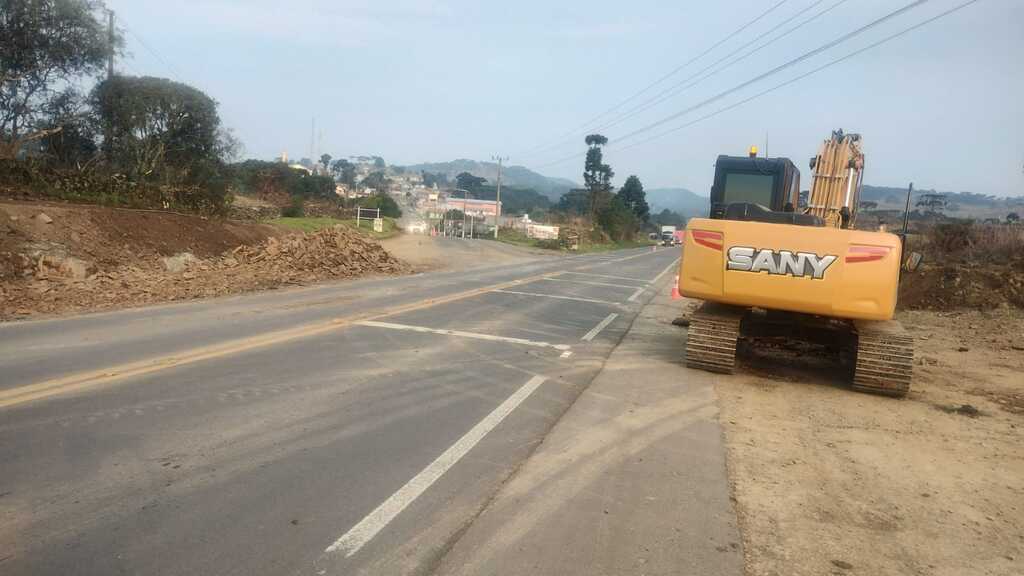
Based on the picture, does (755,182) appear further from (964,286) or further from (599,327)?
(964,286)

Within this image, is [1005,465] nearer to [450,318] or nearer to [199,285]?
[450,318]

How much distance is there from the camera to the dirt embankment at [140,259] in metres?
14.0

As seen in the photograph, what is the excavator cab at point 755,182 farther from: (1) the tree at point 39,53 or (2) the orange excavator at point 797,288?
(1) the tree at point 39,53

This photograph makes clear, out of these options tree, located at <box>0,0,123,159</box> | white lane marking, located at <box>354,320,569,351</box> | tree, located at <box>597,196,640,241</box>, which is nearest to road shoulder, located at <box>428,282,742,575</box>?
white lane marking, located at <box>354,320,569,351</box>

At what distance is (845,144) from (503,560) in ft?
33.1

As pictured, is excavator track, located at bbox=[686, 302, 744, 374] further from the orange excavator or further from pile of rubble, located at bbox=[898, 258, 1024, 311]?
pile of rubble, located at bbox=[898, 258, 1024, 311]

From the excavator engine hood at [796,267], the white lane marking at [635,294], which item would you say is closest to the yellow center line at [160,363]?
the excavator engine hood at [796,267]

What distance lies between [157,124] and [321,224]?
46.2 ft

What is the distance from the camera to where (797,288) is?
811 cm

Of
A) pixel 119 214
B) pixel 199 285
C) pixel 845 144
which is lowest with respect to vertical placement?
pixel 199 285

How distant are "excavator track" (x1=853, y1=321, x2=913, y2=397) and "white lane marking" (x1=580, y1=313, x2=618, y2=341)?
4.40 meters

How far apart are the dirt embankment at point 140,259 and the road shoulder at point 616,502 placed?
33.8 ft

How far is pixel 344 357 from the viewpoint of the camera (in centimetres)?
883

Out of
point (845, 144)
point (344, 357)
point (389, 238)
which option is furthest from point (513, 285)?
point (389, 238)
